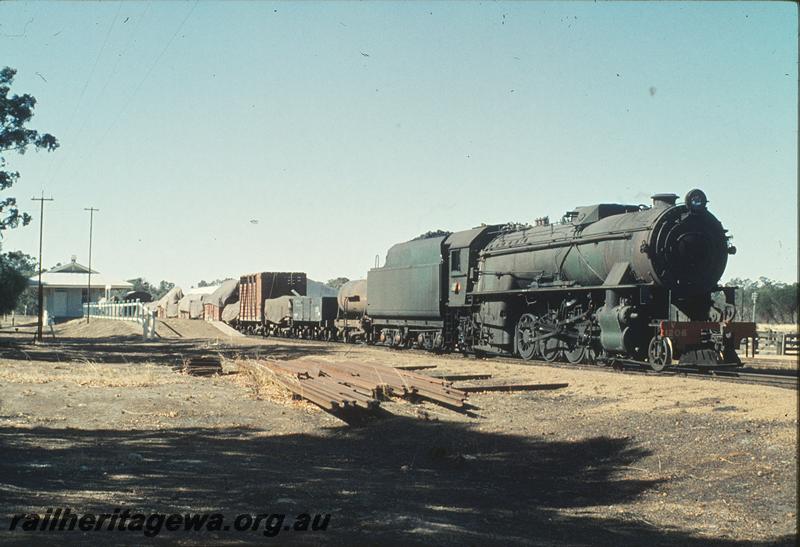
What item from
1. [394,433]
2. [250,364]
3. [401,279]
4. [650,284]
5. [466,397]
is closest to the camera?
[394,433]

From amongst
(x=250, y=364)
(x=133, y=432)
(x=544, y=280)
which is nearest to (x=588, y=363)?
(x=544, y=280)

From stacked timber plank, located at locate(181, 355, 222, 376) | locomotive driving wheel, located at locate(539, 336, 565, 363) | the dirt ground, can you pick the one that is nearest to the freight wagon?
stacked timber plank, located at locate(181, 355, 222, 376)

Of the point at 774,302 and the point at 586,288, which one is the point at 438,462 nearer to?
the point at 586,288

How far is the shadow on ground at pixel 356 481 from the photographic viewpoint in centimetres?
652

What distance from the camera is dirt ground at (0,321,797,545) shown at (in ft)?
22.3

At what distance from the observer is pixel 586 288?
17.7 meters

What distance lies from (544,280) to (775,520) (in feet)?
43.2

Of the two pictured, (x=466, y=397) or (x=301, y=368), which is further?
(x=301, y=368)

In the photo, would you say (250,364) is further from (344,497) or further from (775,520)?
(775,520)

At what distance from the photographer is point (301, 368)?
679 inches

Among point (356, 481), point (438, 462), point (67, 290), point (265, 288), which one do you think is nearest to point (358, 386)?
point (438, 462)

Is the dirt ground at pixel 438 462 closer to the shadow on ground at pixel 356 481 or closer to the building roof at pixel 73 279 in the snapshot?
the shadow on ground at pixel 356 481

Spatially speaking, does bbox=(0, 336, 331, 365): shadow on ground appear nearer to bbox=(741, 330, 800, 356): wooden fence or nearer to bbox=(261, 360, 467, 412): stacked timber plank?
bbox=(261, 360, 467, 412): stacked timber plank

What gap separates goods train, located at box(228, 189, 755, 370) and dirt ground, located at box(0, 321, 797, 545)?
1.79 metres
